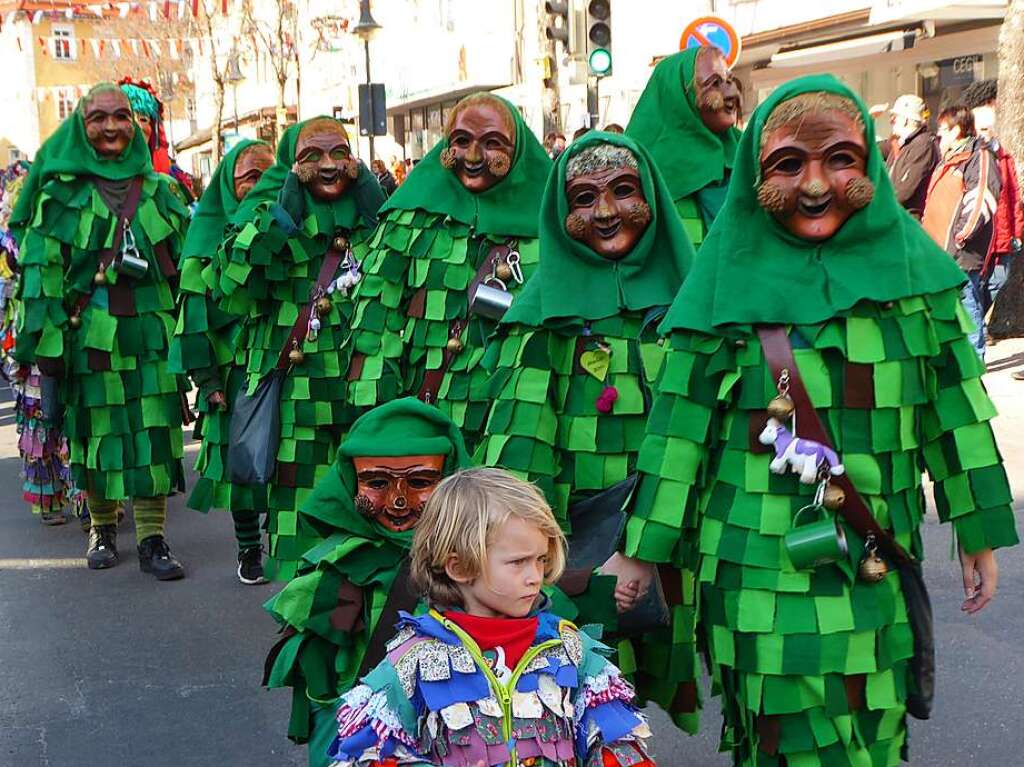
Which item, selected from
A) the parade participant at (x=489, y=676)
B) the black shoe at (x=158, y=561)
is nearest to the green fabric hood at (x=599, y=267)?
the parade participant at (x=489, y=676)

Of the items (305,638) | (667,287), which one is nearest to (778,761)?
(305,638)

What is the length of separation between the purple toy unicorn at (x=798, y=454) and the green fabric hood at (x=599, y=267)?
38.5 inches

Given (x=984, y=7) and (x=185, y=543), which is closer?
(x=185, y=543)

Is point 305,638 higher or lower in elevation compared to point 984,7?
lower

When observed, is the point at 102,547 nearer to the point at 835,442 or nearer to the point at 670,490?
the point at 670,490

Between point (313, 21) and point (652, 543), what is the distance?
115 feet

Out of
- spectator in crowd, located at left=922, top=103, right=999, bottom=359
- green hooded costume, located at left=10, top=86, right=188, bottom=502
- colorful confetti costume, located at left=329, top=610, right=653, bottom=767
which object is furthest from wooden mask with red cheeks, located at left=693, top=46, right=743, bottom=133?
spectator in crowd, located at left=922, top=103, right=999, bottom=359

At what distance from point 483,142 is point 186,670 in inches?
93.7

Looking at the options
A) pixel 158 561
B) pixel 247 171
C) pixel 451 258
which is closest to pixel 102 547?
pixel 158 561

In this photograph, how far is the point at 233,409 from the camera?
21.5 feet

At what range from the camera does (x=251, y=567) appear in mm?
6969

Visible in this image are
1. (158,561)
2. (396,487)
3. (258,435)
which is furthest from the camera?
(158,561)

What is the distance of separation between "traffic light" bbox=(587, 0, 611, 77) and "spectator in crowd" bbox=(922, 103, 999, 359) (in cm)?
465

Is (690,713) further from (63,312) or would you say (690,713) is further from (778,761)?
(63,312)
